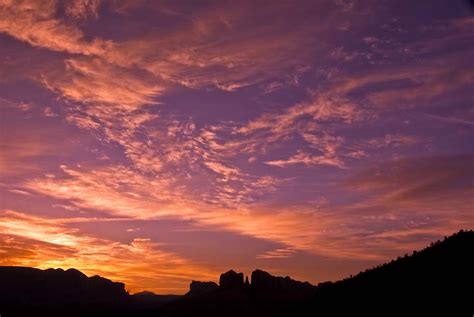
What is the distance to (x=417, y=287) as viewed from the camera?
34406 mm

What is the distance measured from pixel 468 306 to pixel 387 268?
2294 cm

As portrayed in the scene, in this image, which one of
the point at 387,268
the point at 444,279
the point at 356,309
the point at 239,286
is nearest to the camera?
the point at 444,279

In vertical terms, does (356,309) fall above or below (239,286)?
below

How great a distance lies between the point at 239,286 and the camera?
176125mm

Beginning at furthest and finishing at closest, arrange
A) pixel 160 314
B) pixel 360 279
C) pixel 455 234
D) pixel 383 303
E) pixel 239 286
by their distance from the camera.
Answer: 1. pixel 239 286
2. pixel 160 314
3. pixel 360 279
4. pixel 455 234
5. pixel 383 303

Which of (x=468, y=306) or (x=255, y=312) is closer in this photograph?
(x=468, y=306)

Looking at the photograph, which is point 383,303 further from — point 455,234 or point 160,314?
point 160,314

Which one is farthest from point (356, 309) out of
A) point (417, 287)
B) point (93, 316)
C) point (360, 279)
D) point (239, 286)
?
point (93, 316)

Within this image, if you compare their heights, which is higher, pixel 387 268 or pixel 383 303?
pixel 387 268

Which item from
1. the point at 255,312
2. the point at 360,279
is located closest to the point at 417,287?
the point at 360,279

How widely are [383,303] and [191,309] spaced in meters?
115

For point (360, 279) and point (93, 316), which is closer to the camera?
point (360, 279)

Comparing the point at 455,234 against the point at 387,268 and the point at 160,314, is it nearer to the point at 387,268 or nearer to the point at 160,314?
the point at 387,268

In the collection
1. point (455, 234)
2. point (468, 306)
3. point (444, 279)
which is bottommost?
point (468, 306)
